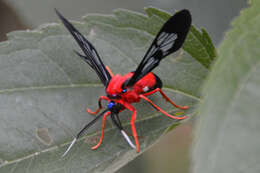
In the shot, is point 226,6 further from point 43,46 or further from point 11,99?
point 11,99

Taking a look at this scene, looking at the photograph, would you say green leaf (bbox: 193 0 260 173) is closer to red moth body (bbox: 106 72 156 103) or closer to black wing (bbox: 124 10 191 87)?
black wing (bbox: 124 10 191 87)

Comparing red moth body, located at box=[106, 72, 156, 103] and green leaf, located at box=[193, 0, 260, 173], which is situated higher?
green leaf, located at box=[193, 0, 260, 173]

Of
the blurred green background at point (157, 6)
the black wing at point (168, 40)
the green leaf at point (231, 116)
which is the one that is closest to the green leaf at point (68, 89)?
the black wing at point (168, 40)

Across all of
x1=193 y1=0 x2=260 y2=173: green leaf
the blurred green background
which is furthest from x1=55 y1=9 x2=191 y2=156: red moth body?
x1=193 y1=0 x2=260 y2=173: green leaf

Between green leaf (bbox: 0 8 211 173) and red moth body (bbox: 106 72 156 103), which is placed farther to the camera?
red moth body (bbox: 106 72 156 103)

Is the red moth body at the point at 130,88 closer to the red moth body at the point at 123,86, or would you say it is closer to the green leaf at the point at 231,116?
the red moth body at the point at 123,86
